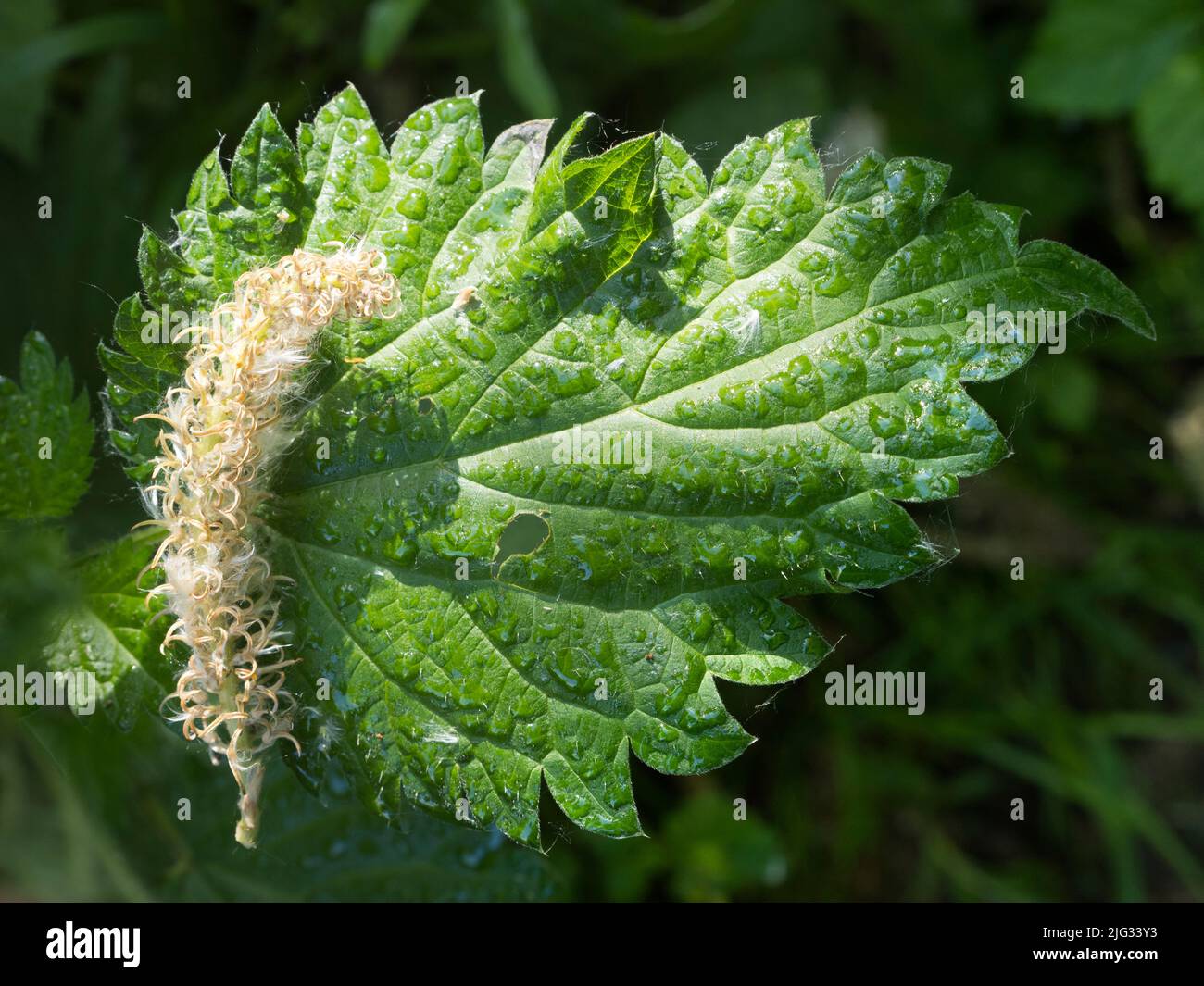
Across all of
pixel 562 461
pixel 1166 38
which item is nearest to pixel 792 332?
pixel 562 461

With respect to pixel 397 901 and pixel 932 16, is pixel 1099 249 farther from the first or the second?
pixel 397 901

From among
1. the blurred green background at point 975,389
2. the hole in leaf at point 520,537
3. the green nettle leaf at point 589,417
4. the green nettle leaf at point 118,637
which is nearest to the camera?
the green nettle leaf at point 589,417

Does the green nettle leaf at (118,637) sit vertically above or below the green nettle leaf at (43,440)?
below

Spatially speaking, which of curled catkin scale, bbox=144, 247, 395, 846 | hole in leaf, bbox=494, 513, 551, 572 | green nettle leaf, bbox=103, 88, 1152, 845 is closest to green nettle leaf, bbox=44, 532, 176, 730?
curled catkin scale, bbox=144, 247, 395, 846

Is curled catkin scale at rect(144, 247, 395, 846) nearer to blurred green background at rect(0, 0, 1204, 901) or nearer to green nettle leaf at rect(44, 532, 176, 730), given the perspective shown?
green nettle leaf at rect(44, 532, 176, 730)

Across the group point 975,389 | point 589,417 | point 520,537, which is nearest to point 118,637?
point 520,537

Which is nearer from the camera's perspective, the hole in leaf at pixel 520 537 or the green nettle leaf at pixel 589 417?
the green nettle leaf at pixel 589 417

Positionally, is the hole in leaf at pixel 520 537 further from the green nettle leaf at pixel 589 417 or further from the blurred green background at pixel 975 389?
the blurred green background at pixel 975 389

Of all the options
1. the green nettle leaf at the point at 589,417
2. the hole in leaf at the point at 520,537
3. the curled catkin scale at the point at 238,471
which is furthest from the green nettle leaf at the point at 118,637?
the hole in leaf at the point at 520,537
